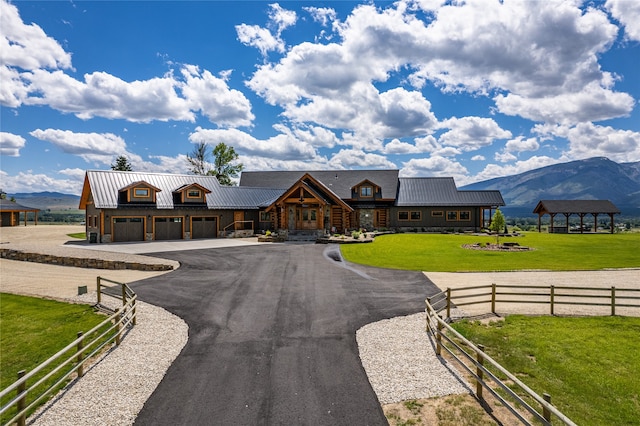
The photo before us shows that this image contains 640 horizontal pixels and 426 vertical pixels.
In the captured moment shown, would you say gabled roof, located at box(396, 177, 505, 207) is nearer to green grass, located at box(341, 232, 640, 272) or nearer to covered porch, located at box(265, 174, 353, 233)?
covered porch, located at box(265, 174, 353, 233)

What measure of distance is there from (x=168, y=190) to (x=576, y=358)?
39535 mm

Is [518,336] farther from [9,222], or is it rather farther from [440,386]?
[9,222]

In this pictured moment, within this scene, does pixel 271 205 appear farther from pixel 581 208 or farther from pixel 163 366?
pixel 581 208

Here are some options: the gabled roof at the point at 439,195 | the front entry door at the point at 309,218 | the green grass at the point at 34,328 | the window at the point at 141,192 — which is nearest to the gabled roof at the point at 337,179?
the gabled roof at the point at 439,195

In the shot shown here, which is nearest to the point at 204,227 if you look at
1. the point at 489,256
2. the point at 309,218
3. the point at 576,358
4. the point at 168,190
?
the point at 168,190

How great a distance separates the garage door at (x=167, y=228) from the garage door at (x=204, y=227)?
1502mm

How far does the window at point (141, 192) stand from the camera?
35.9 meters

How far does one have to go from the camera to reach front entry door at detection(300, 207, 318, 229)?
127 feet

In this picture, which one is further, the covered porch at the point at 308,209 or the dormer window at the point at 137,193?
the covered porch at the point at 308,209

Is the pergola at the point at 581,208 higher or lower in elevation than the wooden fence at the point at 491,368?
higher

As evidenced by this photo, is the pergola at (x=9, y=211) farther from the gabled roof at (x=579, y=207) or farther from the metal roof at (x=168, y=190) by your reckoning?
the gabled roof at (x=579, y=207)

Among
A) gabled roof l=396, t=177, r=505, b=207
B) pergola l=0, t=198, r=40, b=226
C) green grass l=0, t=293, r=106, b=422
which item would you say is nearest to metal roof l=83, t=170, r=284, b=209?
gabled roof l=396, t=177, r=505, b=207

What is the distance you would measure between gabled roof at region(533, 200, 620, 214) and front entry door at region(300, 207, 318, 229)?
3208cm

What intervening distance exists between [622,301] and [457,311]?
322 inches
